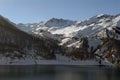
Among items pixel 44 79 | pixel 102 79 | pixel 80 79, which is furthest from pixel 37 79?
pixel 102 79

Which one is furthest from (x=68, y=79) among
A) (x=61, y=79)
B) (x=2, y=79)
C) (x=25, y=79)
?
(x=2, y=79)

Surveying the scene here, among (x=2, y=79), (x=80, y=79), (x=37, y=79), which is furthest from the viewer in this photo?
(x=80, y=79)

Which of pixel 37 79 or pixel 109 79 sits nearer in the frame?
pixel 37 79

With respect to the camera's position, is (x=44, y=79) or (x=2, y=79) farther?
(x=44, y=79)

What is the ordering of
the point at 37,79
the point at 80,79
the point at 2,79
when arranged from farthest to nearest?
1. the point at 80,79
2. the point at 37,79
3. the point at 2,79

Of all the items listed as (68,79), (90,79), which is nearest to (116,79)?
(90,79)

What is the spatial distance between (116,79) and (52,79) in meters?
31.2

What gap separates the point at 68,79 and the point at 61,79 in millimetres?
3370

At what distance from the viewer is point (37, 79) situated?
110688 mm

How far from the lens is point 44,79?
112688 mm

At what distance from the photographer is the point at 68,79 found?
117 meters

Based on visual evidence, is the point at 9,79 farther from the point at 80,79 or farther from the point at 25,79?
the point at 80,79

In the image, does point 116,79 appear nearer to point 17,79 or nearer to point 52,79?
point 52,79

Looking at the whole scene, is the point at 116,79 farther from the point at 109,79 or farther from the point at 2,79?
the point at 2,79
